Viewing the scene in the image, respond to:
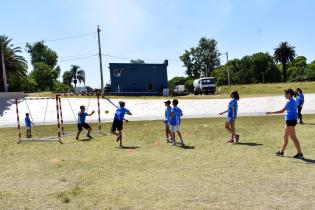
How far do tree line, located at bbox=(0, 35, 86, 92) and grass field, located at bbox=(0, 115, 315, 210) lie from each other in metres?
45.3

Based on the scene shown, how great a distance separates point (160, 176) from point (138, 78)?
53590 mm

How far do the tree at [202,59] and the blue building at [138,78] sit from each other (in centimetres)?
5338

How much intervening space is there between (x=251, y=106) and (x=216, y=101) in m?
3.80

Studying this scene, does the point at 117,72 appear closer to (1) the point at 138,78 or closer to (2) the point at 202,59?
(1) the point at 138,78

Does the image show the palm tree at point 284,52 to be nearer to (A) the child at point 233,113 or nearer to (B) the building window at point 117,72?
(B) the building window at point 117,72

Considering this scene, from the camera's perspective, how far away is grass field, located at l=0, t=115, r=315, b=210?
294 inches

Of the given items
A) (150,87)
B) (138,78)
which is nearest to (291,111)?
(138,78)

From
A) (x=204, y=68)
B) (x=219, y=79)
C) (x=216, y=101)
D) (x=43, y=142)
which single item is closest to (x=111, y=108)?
(x=216, y=101)

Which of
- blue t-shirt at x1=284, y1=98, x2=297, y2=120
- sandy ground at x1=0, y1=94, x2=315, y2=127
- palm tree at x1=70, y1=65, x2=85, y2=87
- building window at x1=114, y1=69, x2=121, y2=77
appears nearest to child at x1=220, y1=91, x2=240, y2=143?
blue t-shirt at x1=284, y1=98, x2=297, y2=120

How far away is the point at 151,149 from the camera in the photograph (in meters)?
14.3

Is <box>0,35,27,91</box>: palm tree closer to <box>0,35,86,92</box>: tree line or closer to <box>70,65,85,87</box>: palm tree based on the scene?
<box>0,35,86,92</box>: tree line

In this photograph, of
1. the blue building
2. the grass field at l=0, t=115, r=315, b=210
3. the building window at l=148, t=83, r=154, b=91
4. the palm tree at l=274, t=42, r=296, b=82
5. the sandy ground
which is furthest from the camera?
the palm tree at l=274, t=42, r=296, b=82

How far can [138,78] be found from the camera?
62.9 meters

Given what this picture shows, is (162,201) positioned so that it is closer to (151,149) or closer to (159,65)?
(151,149)
